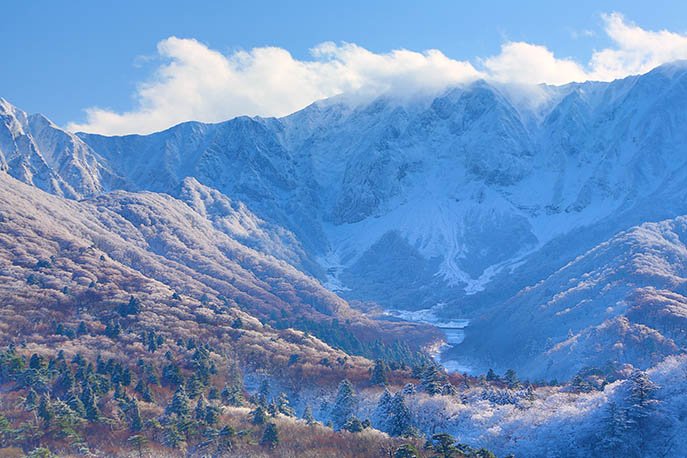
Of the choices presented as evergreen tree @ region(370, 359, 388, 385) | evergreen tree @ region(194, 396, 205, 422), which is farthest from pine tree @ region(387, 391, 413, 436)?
evergreen tree @ region(194, 396, 205, 422)

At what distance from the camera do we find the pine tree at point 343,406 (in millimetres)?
132000

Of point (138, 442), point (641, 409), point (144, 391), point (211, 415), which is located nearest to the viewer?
point (138, 442)

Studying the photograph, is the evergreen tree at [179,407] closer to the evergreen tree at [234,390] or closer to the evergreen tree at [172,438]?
the evergreen tree at [172,438]

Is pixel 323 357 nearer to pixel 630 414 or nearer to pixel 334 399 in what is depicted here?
pixel 334 399

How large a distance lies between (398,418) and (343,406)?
633 inches

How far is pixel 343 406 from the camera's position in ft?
438

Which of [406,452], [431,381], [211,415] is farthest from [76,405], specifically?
[431,381]

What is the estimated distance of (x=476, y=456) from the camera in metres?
95.8

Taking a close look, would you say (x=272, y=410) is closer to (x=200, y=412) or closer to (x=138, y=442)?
(x=200, y=412)

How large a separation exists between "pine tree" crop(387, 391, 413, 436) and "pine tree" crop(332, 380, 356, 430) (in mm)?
11505

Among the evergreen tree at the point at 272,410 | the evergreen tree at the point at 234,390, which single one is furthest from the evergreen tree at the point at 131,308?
the evergreen tree at the point at 272,410

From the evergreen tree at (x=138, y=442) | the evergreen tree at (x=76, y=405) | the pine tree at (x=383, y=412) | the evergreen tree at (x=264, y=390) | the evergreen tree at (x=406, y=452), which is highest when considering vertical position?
the evergreen tree at (x=264, y=390)

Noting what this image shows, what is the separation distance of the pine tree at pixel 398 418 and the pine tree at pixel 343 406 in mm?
11505

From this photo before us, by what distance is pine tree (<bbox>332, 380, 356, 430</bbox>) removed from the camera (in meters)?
132
